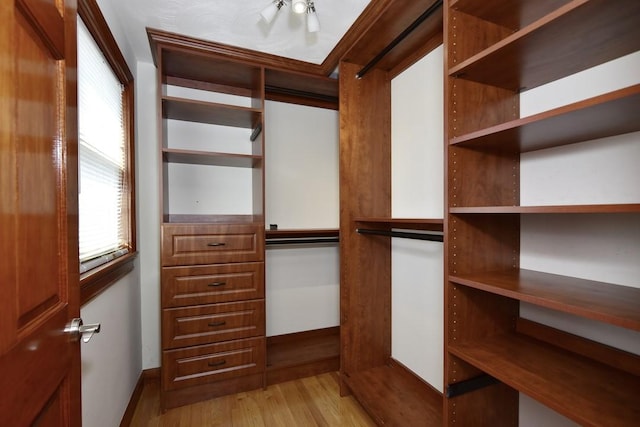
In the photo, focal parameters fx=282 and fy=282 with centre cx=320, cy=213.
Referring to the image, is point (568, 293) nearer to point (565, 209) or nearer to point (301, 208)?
point (565, 209)

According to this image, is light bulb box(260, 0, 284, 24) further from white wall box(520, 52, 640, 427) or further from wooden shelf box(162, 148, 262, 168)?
white wall box(520, 52, 640, 427)

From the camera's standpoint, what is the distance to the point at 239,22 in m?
1.66

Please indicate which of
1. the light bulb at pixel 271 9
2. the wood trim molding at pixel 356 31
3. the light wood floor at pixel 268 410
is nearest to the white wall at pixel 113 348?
the light wood floor at pixel 268 410

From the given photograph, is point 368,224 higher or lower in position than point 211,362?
higher

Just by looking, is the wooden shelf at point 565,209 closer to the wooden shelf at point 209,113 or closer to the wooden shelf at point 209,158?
the wooden shelf at point 209,158

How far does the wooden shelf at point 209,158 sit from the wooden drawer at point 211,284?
29.4 inches

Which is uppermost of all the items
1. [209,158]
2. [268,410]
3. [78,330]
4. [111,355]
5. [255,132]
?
[255,132]

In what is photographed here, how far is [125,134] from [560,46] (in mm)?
2288

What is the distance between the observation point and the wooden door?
0.51 m

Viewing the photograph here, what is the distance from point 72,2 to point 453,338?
1.74 meters

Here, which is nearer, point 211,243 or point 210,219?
point 211,243

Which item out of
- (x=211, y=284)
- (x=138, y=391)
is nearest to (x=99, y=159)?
(x=211, y=284)

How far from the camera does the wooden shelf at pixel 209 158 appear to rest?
1864mm

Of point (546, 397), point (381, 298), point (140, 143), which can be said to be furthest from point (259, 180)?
point (546, 397)
